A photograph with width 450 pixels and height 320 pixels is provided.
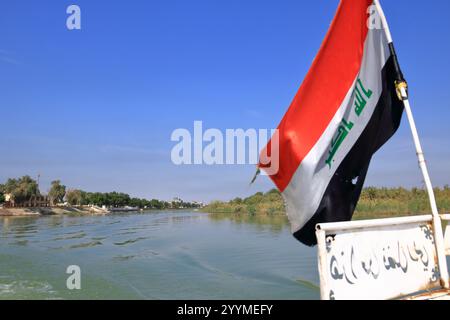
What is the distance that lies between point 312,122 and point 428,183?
1327 mm

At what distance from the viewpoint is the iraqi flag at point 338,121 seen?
4.18 m

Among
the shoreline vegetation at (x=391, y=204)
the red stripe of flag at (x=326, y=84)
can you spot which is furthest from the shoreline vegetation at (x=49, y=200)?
the red stripe of flag at (x=326, y=84)

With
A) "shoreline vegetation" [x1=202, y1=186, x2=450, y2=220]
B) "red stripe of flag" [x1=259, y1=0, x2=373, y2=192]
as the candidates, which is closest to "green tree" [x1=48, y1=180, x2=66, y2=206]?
"shoreline vegetation" [x1=202, y1=186, x2=450, y2=220]

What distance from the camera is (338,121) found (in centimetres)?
428

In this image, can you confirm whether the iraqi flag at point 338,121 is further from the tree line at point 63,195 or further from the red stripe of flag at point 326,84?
the tree line at point 63,195

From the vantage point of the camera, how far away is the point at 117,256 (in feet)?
45.8

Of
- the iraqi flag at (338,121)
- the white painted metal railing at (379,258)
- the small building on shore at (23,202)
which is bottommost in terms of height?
A: the small building on shore at (23,202)

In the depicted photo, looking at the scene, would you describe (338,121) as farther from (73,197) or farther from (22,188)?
(73,197)

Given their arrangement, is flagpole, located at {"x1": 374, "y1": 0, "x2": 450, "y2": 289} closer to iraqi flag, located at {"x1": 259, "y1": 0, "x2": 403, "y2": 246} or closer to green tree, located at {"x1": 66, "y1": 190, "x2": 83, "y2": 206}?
iraqi flag, located at {"x1": 259, "y1": 0, "x2": 403, "y2": 246}

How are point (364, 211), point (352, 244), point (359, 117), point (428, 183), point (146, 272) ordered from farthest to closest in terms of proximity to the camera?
point (364, 211) < point (146, 272) < point (359, 117) < point (428, 183) < point (352, 244)

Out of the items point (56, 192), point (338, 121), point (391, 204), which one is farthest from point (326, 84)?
point (56, 192)

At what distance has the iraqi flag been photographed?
4180mm
